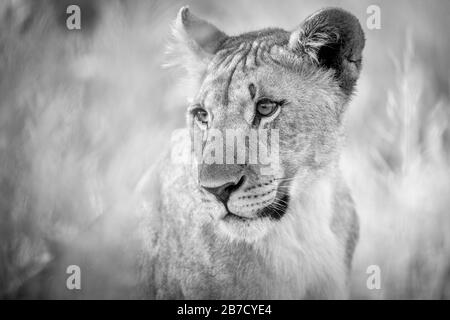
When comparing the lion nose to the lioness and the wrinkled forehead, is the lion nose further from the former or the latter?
the wrinkled forehead

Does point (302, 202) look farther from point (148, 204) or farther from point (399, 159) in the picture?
point (399, 159)

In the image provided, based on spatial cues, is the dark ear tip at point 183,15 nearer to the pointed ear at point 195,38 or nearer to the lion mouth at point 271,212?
the pointed ear at point 195,38

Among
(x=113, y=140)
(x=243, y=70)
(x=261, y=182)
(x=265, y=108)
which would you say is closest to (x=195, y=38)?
(x=243, y=70)

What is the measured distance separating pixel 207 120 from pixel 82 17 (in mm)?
1979

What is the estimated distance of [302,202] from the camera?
11.7ft

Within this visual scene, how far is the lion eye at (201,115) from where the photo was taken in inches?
137

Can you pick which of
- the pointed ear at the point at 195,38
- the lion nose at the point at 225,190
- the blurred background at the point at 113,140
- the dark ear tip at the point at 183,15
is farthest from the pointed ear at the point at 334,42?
the blurred background at the point at 113,140

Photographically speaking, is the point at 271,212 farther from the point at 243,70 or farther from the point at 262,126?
the point at 243,70

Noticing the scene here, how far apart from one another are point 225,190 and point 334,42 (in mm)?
1073

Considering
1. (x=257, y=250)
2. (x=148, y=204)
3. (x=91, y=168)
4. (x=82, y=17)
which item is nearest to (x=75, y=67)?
(x=82, y=17)

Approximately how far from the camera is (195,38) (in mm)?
3734

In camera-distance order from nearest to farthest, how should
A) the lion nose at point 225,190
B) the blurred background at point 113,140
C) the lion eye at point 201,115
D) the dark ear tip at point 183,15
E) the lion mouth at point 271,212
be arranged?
the lion nose at point 225,190 < the lion mouth at point 271,212 < the lion eye at point 201,115 < the dark ear tip at point 183,15 < the blurred background at point 113,140

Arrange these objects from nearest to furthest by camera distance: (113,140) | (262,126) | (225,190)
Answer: (225,190) < (262,126) < (113,140)

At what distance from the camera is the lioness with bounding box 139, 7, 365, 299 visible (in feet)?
10.6
